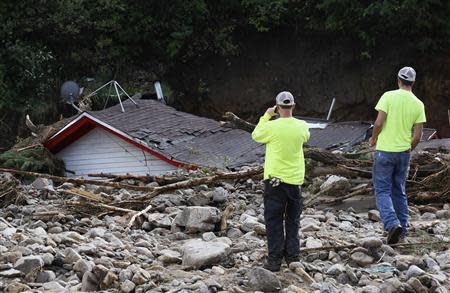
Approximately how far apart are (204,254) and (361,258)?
1.55 m

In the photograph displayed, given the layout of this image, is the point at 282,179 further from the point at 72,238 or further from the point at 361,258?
the point at 72,238

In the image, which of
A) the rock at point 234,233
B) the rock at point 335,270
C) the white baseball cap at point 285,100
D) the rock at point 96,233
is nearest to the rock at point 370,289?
the rock at point 335,270

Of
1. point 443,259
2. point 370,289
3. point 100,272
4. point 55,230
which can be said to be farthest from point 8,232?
point 443,259

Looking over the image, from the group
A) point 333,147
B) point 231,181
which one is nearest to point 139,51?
point 333,147

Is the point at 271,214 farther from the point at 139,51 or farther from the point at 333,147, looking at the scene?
the point at 139,51

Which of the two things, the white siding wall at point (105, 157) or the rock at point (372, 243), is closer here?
the rock at point (372, 243)

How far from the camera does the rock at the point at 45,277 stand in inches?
Answer: 273

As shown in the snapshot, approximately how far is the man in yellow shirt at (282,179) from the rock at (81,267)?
1634mm

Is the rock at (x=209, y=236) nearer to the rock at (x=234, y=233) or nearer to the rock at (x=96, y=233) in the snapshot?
the rock at (x=234, y=233)

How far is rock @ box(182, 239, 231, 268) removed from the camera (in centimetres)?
739

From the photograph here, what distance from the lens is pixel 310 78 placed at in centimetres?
3092

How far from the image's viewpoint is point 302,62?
31.4 meters

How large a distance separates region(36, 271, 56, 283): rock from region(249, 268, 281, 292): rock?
1.79 metres

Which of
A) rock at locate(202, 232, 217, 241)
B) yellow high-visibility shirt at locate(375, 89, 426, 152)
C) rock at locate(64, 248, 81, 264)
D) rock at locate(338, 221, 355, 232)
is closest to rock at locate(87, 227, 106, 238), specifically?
rock at locate(202, 232, 217, 241)
